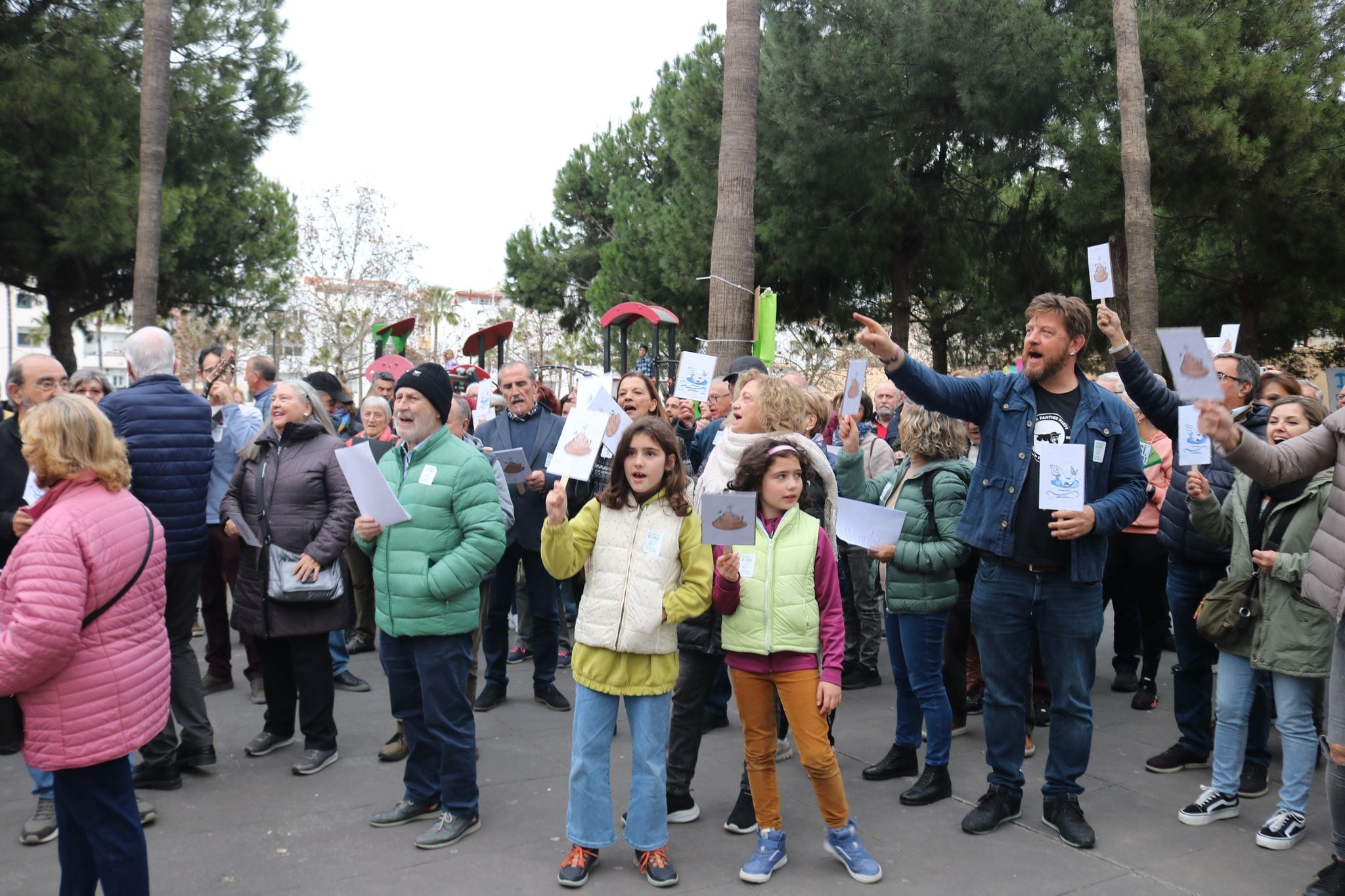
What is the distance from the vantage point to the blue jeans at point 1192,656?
16.4 ft

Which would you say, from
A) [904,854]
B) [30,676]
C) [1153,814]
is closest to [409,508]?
[30,676]

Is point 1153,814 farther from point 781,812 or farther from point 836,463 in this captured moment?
point 836,463

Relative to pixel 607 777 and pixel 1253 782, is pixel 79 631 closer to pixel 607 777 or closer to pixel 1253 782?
pixel 607 777

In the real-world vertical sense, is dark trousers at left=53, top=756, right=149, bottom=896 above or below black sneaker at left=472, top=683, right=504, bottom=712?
above

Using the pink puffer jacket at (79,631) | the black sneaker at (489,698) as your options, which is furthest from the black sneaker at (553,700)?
the pink puffer jacket at (79,631)

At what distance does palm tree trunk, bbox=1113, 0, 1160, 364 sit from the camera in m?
10.3

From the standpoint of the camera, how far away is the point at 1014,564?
414 cm

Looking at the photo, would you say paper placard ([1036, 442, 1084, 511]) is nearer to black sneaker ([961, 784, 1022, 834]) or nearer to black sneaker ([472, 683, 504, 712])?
black sneaker ([961, 784, 1022, 834])

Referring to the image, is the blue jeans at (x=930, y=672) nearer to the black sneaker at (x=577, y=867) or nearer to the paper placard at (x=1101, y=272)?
the black sneaker at (x=577, y=867)

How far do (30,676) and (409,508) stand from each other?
153 cm

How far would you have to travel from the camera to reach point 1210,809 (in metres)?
4.39

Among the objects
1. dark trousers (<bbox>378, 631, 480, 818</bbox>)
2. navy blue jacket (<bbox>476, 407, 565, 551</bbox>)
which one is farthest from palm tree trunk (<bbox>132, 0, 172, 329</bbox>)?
dark trousers (<bbox>378, 631, 480, 818</bbox>)

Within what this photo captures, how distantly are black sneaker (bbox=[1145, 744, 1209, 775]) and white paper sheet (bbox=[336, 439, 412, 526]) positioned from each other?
153 inches

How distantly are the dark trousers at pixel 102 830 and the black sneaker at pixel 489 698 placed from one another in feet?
9.29
